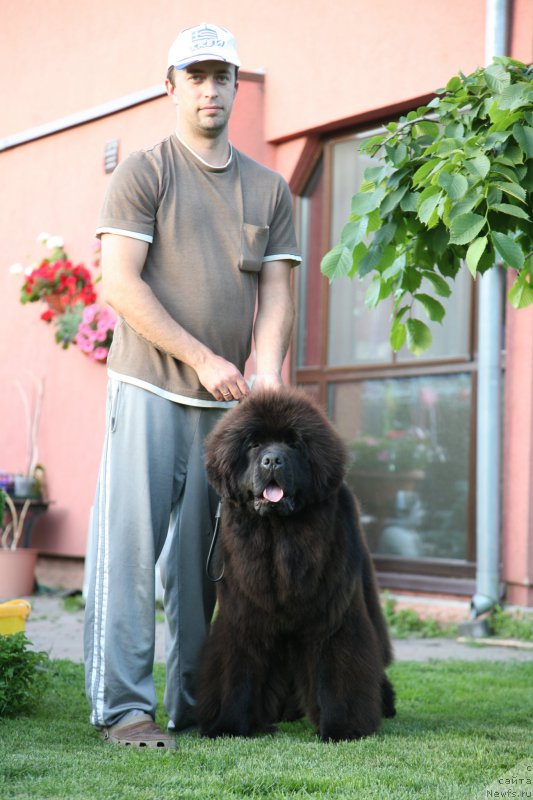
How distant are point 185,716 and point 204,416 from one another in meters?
1.11

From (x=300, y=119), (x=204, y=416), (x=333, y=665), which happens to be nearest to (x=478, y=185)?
(x=204, y=416)

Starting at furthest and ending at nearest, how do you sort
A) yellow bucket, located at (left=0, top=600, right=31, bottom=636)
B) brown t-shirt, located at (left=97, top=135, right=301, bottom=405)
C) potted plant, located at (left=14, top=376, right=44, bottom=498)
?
potted plant, located at (left=14, top=376, right=44, bottom=498) → yellow bucket, located at (left=0, top=600, right=31, bottom=636) → brown t-shirt, located at (left=97, top=135, right=301, bottom=405)

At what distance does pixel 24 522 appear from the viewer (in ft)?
30.2

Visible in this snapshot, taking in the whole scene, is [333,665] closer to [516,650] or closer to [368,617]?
[368,617]

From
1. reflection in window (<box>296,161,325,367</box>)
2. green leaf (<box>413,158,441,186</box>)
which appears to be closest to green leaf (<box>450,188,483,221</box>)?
green leaf (<box>413,158,441,186</box>)

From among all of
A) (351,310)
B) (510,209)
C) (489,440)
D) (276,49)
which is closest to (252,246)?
(510,209)

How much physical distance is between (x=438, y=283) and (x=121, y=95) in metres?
5.94

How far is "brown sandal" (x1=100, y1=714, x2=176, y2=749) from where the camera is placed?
352cm

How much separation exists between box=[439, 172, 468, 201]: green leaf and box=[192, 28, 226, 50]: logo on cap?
1.11 metres

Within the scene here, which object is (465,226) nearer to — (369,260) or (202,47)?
(369,260)

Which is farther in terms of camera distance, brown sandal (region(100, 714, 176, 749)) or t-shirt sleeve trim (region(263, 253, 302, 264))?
t-shirt sleeve trim (region(263, 253, 302, 264))

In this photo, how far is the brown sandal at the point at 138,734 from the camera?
3.52m

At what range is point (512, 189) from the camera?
3113 millimetres

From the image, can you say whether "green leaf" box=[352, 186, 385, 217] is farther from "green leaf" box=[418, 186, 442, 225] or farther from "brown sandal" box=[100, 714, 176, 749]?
"brown sandal" box=[100, 714, 176, 749]
